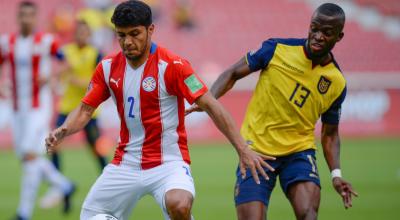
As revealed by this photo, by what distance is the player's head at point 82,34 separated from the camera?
1266 centimetres

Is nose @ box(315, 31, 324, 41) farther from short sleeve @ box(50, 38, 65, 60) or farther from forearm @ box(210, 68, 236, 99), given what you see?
short sleeve @ box(50, 38, 65, 60)

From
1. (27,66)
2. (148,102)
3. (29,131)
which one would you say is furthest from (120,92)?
(27,66)

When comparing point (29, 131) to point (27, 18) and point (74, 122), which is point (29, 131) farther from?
point (74, 122)

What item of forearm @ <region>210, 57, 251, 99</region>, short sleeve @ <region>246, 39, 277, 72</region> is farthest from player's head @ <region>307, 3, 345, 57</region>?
forearm @ <region>210, 57, 251, 99</region>

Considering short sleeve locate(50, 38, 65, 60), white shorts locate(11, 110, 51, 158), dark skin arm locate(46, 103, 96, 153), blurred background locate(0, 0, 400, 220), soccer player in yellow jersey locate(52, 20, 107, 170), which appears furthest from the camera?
blurred background locate(0, 0, 400, 220)

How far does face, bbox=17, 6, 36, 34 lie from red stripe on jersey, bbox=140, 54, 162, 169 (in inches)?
190

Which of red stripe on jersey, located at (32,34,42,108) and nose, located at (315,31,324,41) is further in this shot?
red stripe on jersey, located at (32,34,42,108)

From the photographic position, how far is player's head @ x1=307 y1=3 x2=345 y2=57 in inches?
279

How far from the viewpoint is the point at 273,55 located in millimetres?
7418

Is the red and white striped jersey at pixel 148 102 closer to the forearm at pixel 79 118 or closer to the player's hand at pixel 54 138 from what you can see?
the forearm at pixel 79 118

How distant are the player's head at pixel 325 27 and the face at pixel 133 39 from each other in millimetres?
1456

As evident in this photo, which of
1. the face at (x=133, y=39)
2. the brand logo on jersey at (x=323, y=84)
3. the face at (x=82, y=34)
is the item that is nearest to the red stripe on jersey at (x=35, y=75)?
the face at (x=82, y=34)

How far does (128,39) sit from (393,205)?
660 cm

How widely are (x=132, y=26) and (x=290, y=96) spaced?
1.65m
